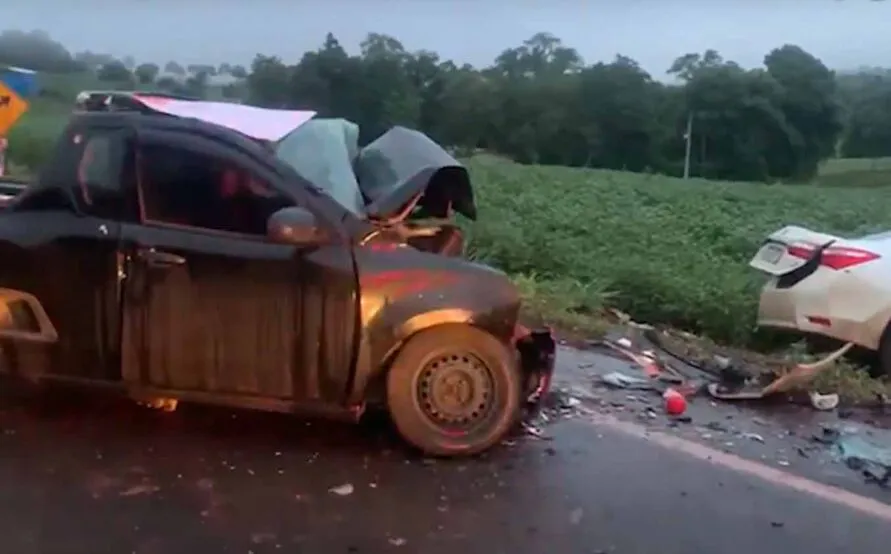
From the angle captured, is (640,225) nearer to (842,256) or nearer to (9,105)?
(842,256)

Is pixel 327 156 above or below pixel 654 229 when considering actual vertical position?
above

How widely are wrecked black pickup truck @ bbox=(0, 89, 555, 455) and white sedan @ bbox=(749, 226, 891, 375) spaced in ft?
10.5

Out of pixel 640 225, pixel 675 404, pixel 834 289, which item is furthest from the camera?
pixel 640 225

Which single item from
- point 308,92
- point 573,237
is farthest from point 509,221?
point 308,92

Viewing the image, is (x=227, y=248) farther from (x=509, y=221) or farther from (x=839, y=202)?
(x=839, y=202)

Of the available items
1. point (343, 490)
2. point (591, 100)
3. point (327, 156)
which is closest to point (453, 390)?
point (343, 490)

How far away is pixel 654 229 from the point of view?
17156 mm

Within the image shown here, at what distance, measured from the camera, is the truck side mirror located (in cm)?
502

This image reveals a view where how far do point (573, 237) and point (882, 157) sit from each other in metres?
10.2

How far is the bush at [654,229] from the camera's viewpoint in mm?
10484

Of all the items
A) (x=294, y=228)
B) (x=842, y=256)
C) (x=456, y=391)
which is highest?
(x=294, y=228)

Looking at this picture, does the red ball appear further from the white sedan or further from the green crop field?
the green crop field

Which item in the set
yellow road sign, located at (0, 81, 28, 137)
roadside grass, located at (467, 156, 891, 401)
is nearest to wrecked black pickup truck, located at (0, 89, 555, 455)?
roadside grass, located at (467, 156, 891, 401)

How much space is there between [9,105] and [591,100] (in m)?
14.9
